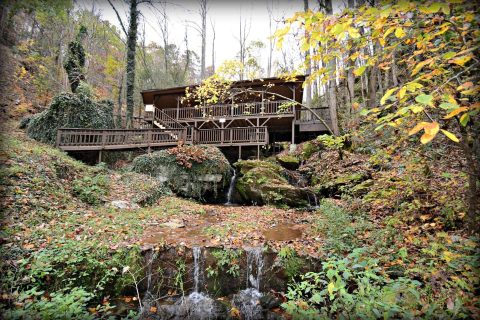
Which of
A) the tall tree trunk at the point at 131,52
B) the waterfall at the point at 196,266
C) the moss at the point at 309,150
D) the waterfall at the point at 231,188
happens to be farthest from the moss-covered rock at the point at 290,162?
the tall tree trunk at the point at 131,52

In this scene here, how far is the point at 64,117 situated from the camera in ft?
40.8

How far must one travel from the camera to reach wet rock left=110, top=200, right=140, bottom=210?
7911mm

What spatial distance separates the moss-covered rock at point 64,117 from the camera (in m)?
12.0

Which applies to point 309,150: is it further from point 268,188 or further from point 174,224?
point 174,224

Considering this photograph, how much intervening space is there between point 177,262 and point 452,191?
19.6 feet

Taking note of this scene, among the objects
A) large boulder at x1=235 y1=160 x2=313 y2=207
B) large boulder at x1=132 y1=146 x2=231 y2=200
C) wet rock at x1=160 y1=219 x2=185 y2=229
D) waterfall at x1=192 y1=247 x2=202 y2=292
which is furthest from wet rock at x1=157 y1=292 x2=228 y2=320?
large boulder at x1=132 y1=146 x2=231 y2=200

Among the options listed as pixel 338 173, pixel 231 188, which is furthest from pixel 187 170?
pixel 338 173

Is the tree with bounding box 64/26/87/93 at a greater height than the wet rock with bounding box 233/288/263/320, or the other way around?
the tree with bounding box 64/26/87/93

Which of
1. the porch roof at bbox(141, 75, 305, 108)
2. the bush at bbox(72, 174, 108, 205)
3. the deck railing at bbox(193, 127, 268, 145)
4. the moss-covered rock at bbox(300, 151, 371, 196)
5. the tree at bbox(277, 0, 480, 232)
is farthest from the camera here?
the porch roof at bbox(141, 75, 305, 108)

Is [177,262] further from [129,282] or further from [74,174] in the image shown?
[74,174]

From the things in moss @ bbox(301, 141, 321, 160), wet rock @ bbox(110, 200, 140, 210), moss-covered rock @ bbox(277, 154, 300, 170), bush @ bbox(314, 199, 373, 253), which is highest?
moss @ bbox(301, 141, 321, 160)

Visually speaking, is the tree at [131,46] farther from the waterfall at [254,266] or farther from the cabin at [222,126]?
the waterfall at [254,266]

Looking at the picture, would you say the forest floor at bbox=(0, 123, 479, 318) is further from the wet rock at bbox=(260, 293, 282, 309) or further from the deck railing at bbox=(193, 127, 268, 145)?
the deck railing at bbox=(193, 127, 268, 145)

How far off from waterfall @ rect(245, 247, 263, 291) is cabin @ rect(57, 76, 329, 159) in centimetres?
705
